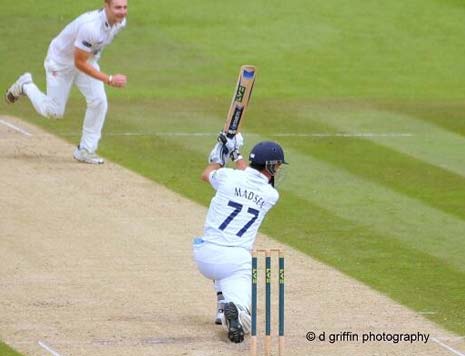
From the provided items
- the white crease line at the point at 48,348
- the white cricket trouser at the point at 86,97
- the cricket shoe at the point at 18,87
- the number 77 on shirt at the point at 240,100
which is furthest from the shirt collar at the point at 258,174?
the cricket shoe at the point at 18,87

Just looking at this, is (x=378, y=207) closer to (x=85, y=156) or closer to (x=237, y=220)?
(x=85, y=156)

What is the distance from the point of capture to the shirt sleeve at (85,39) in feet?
58.3

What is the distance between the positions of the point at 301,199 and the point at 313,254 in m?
2.43

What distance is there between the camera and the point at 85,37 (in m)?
17.8

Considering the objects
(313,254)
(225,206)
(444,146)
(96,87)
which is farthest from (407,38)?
(225,206)

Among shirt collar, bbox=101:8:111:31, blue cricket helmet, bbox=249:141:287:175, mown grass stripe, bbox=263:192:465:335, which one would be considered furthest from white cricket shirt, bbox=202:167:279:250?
shirt collar, bbox=101:8:111:31

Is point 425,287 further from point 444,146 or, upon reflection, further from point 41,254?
point 444,146

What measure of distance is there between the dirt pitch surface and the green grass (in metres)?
0.53

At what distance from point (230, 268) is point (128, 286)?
5.69 ft

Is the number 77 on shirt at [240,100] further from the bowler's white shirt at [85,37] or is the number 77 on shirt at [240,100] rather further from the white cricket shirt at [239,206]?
the bowler's white shirt at [85,37]

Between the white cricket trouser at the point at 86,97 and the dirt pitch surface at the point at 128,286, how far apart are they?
2.25ft

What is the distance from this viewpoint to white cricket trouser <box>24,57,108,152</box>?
731 inches

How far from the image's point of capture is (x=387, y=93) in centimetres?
2428

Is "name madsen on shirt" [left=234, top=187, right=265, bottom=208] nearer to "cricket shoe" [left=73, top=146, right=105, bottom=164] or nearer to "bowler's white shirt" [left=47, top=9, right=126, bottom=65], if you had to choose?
"bowler's white shirt" [left=47, top=9, right=126, bottom=65]
